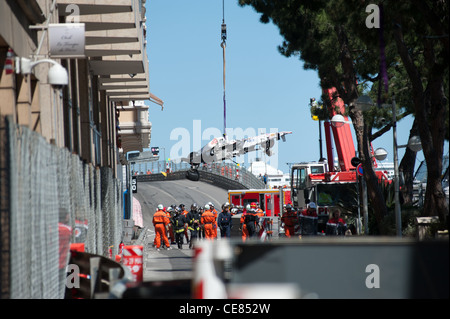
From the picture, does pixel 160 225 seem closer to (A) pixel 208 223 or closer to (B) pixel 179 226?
(B) pixel 179 226

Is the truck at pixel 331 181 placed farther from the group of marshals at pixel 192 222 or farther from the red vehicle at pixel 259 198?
the red vehicle at pixel 259 198

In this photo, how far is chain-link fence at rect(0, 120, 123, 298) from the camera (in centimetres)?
780

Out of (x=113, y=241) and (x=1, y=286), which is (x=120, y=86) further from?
(x=1, y=286)

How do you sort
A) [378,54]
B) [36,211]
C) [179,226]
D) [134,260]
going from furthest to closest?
[179,226] → [378,54] → [134,260] → [36,211]

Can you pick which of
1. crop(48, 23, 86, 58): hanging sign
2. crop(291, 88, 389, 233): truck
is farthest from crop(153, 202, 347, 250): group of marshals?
crop(48, 23, 86, 58): hanging sign

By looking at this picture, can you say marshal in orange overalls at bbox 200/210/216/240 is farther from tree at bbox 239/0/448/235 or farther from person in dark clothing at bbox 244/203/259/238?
tree at bbox 239/0/448/235

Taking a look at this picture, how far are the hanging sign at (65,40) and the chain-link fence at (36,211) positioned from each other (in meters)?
1.61

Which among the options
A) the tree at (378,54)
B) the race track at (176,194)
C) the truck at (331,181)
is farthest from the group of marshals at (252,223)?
the race track at (176,194)

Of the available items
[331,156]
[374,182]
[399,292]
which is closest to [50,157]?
[399,292]

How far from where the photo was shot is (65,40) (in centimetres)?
1343

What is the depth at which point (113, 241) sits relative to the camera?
24547mm

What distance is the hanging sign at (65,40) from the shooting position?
525 inches

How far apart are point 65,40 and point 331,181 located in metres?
18.4

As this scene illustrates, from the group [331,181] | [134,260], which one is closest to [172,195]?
[331,181]
